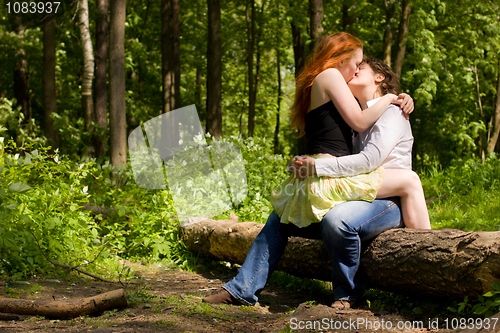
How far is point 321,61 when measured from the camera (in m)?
3.13

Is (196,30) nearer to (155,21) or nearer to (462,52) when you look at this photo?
(155,21)

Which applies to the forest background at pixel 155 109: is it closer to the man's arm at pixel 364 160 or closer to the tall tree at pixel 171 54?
the tall tree at pixel 171 54

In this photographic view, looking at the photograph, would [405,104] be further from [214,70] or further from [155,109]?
[155,109]

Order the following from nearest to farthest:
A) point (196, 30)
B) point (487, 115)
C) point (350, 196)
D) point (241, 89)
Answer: point (350, 196), point (487, 115), point (196, 30), point (241, 89)

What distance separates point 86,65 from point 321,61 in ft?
17.8

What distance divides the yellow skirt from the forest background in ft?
6.68

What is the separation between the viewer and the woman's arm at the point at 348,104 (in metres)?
2.91

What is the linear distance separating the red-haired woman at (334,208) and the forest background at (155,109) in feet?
5.46

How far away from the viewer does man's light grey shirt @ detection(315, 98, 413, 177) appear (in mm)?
2822

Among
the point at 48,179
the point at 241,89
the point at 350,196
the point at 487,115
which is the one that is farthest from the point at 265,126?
the point at 350,196

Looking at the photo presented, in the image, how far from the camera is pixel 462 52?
32.3 feet

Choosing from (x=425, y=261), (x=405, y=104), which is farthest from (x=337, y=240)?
(x=405, y=104)

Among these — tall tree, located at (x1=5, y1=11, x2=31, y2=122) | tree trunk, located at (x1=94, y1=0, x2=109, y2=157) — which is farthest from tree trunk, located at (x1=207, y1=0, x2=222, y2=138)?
tall tree, located at (x1=5, y1=11, x2=31, y2=122)

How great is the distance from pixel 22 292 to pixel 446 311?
2.92 m
